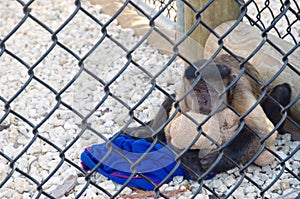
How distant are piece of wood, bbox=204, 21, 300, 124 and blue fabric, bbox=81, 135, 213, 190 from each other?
0.90 m

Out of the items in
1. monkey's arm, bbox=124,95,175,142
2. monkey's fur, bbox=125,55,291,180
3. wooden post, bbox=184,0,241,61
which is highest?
wooden post, bbox=184,0,241,61

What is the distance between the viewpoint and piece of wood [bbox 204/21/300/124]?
4.09 m

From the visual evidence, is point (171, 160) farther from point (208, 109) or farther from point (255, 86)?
point (255, 86)

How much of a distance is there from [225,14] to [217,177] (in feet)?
4.36

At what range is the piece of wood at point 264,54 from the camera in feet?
13.4

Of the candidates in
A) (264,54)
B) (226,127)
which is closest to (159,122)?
(226,127)

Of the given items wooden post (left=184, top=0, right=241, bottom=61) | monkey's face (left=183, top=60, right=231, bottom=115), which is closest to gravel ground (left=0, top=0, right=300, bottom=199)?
wooden post (left=184, top=0, right=241, bottom=61)

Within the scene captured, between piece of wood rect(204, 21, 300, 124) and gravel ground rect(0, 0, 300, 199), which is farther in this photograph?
piece of wood rect(204, 21, 300, 124)

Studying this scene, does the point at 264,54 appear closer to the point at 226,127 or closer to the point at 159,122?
the point at 226,127

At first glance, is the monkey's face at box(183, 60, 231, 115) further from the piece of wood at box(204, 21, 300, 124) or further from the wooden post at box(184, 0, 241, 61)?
the wooden post at box(184, 0, 241, 61)

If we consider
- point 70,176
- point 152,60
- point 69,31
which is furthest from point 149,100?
point 69,31

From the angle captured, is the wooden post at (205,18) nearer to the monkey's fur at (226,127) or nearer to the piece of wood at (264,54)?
the piece of wood at (264,54)

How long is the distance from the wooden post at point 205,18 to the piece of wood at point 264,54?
54 mm

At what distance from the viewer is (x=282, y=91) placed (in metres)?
4.03
